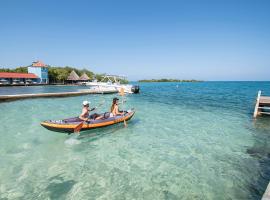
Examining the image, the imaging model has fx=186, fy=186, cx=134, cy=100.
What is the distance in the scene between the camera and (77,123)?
10859mm

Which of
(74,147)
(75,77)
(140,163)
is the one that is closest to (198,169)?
(140,163)

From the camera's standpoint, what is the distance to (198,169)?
7973 millimetres

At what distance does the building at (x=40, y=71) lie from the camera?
79625 mm

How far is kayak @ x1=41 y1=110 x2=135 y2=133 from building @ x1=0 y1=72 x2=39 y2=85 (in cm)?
6713

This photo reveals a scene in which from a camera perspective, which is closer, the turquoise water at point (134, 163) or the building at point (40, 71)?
the turquoise water at point (134, 163)

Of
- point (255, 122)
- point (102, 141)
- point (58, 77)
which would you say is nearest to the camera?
point (102, 141)

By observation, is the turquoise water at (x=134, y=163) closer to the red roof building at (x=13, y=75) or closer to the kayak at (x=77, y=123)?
the kayak at (x=77, y=123)

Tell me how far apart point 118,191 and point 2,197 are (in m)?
3.63

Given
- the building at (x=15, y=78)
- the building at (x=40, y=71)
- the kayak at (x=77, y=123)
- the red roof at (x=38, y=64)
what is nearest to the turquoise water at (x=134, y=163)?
the kayak at (x=77, y=123)

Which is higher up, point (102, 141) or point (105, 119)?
point (105, 119)

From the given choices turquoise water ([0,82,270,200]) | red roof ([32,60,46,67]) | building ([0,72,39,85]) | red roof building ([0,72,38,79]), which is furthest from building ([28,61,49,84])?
turquoise water ([0,82,270,200])

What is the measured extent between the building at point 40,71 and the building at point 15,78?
8.82 feet

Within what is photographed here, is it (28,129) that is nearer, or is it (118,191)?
(118,191)

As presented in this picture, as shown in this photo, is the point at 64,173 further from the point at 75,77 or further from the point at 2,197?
the point at 75,77
